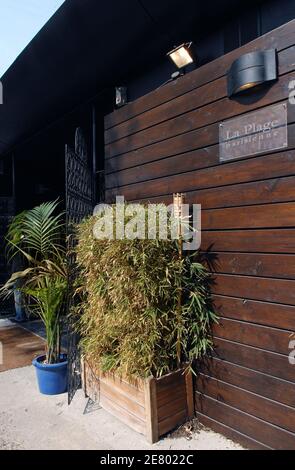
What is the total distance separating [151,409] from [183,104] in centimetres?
216

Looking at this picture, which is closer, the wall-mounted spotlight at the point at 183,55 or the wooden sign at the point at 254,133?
the wooden sign at the point at 254,133

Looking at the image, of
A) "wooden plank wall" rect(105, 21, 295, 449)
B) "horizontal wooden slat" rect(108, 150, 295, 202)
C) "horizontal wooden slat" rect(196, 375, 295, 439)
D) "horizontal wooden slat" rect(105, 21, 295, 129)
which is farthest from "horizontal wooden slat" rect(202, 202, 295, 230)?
"horizontal wooden slat" rect(196, 375, 295, 439)

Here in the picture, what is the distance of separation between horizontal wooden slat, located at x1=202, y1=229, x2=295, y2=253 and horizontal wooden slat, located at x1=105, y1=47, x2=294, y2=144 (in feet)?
2.99

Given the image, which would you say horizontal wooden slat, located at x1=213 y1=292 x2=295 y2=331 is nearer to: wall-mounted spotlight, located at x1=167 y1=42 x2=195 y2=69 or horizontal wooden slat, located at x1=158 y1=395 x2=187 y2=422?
horizontal wooden slat, located at x1=158 y1=395 x2=187 y2=422

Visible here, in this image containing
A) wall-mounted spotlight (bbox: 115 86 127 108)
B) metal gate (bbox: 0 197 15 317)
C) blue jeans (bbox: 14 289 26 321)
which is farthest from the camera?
metal gate (bbox: 0 197 15 317)

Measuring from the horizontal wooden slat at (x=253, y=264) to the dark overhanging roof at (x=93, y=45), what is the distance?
1.75m

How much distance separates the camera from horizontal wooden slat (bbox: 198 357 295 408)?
6.16 feet

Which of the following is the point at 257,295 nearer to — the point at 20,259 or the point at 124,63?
the point at 124,63

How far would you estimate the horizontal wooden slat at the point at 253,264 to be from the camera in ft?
6.15

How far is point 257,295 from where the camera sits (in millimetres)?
2031

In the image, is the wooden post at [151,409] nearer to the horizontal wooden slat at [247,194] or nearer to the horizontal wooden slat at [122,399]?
the horizontal wooden slat at [122,399]

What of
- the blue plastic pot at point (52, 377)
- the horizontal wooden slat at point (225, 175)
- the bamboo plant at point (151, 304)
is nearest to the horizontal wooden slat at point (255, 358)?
the bamboo plant at point (151, 304)

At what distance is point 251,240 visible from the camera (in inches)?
81.3

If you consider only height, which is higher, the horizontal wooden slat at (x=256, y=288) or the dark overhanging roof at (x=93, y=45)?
the dark overhanging roof at (x=93, y=45)
